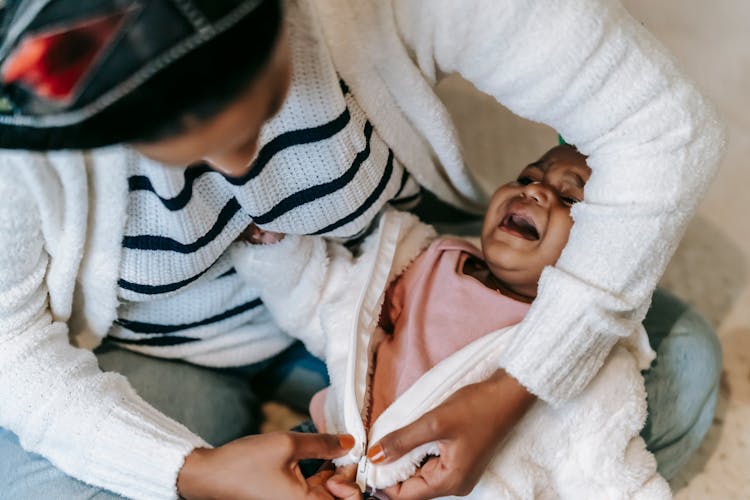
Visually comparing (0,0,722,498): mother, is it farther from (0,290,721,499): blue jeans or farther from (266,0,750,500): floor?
(266,0,750,500): floor

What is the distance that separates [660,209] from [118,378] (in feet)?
1.70

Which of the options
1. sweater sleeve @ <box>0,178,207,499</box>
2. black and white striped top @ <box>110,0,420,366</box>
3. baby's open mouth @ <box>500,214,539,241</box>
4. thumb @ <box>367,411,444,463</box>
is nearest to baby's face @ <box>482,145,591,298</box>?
baby's open mouth @ <box>500,214,539,241</box>

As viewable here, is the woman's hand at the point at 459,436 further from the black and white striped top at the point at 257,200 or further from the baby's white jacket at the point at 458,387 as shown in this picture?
the black and white striped top at the point at 257,200

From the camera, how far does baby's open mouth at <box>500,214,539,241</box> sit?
82 centimetres

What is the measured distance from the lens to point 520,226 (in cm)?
83

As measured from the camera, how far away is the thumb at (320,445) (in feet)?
2.21

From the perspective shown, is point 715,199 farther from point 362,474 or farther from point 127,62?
point 127,62

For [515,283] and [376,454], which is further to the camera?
[515,283]

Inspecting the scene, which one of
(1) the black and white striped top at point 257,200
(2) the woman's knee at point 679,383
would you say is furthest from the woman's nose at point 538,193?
(2) the woman's knee at point 679,383

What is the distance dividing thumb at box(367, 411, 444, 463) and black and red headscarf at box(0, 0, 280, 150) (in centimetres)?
36

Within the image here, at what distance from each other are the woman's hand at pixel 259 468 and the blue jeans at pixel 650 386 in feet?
0.47

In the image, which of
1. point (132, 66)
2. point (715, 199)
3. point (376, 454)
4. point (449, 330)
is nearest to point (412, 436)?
point (376, 454)

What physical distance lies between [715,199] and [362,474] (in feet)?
2.72


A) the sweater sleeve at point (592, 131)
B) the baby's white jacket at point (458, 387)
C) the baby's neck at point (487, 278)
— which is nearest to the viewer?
the sweater sleeve at point (592, 131)
